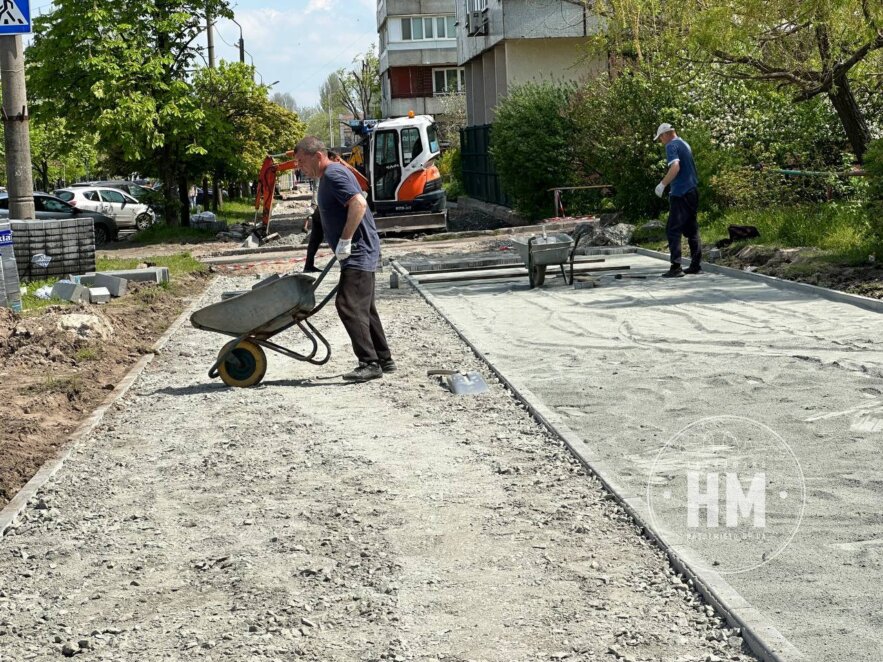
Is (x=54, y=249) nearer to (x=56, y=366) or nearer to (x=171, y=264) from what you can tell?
(x=171, y=264)

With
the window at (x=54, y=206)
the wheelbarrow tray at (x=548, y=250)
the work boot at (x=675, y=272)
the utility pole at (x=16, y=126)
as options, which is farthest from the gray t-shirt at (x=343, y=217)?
the window at (x=54, y=206)

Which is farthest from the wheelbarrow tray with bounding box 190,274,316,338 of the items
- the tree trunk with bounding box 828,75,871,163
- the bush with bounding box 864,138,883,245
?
the tree trunk with bounding box 828,75,871,163

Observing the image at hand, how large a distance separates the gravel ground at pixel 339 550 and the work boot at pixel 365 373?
0.96 metres

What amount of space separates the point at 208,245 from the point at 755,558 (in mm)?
26221

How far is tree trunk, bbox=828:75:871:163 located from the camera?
19548 mm

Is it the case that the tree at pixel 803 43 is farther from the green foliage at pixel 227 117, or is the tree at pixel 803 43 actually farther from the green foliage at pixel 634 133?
the green foliage at pixel 227 117

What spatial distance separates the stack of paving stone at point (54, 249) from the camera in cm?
1720

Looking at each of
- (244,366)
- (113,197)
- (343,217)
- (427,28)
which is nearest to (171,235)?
(113,197)

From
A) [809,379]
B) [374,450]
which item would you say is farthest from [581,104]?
[374,450]

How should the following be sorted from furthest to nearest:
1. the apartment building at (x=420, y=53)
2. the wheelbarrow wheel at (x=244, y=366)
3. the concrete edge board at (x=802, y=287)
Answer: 1. the apartment building at (x=420, y=53)
2. the concrete edge board at (x=802, y=287)
3. the wheelbarrow wheel at (x=244, y=366)

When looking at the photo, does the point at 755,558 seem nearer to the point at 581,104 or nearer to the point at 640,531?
the point at 640,531

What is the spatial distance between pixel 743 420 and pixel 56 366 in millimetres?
6552

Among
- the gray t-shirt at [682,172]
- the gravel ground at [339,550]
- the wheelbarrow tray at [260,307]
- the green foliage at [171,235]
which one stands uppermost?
the gray t-shirt at [682,172]

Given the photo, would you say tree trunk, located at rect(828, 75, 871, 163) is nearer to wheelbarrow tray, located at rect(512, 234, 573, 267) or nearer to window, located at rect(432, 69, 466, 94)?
wheelbarrow tray, located at rect(512, 234, 573, 267)
